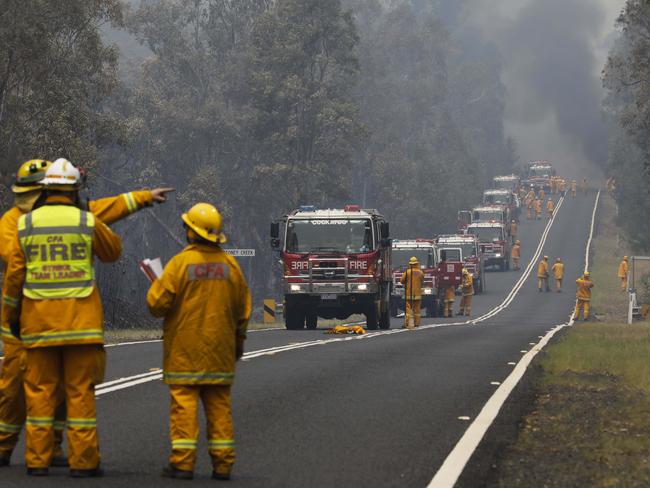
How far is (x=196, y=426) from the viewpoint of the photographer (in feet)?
26.2

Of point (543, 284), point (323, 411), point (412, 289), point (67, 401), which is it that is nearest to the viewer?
point (67, 401)

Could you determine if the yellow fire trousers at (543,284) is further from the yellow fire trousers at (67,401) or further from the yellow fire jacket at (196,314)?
the yellow fire trousers at (67,401)

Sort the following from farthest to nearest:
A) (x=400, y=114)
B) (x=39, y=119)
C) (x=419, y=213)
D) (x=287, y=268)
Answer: (x=400, y=114)
(x=419, y=213)
(x=39, y=119)
(x=287, y=268)

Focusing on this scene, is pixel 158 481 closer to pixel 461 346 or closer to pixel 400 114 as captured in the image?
pixel 461 346

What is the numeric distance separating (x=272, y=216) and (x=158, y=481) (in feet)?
194

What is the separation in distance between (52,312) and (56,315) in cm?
3

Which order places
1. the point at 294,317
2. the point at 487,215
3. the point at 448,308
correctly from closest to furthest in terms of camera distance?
the point at 294,317
the point at 448,308
the point at 487,215

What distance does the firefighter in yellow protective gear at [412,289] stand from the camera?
99.7ft

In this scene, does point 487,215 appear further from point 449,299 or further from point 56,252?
point 56,252

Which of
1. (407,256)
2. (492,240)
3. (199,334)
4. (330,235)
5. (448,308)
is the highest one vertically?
(492,240)

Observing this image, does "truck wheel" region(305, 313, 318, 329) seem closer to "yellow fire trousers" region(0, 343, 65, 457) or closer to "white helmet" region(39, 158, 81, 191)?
"yellow fire trousers" region(0, 343, 65, 457)

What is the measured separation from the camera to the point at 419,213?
8450 cm

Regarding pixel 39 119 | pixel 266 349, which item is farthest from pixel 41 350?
pixel 39 119

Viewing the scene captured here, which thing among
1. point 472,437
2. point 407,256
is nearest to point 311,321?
point 407,256
